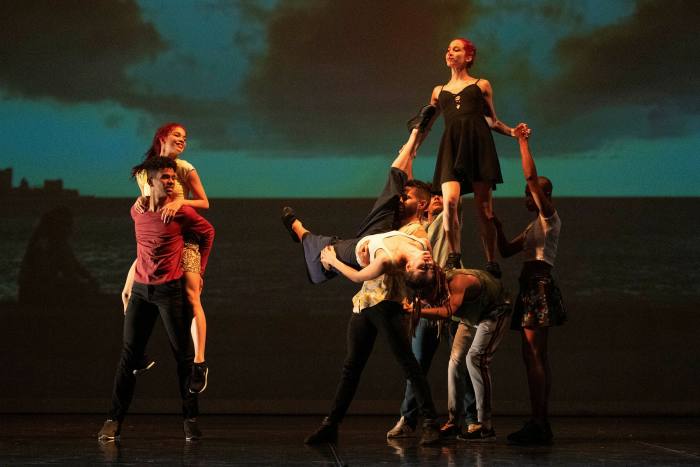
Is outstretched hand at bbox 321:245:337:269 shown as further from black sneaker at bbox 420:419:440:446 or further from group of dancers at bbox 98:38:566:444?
black sneaker at bbox 420:419:440:446

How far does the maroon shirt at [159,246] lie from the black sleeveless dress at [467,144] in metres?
1.46

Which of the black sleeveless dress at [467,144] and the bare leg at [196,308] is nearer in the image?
the bare leg at [196,308]

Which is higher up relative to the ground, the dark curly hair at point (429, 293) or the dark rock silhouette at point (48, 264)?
the dark rock silhouette at point (48, 264)

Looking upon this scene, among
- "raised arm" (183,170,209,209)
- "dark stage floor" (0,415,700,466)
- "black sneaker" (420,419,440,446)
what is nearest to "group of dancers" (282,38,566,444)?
"black sneaker" (420,419,440,446)

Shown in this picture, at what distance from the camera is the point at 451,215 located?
5.37 metres

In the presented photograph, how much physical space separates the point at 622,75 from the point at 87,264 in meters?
6.47

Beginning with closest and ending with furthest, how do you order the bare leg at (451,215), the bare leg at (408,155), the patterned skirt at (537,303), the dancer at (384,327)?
the dancer at (384,327), the patterned skirt at (537,303), the bare leg at (408,155), the bare leg at (451,215)

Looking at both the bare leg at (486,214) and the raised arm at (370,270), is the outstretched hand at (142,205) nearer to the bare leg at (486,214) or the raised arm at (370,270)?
the raised arm at (370,270)

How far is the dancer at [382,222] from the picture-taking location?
16.0 feet

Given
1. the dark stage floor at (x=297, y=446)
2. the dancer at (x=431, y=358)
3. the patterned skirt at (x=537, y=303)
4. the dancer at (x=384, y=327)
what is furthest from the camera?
the dancer at (x=431, y=358)

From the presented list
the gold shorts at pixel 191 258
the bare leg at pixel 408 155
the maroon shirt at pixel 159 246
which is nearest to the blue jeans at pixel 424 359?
the bare leg at pixel 408 155

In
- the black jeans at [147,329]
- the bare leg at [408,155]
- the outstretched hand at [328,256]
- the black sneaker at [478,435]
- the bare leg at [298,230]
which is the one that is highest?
the bare leg at [408,155]

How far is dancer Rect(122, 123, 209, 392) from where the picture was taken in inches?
192

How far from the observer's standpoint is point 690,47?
31.0 feet
